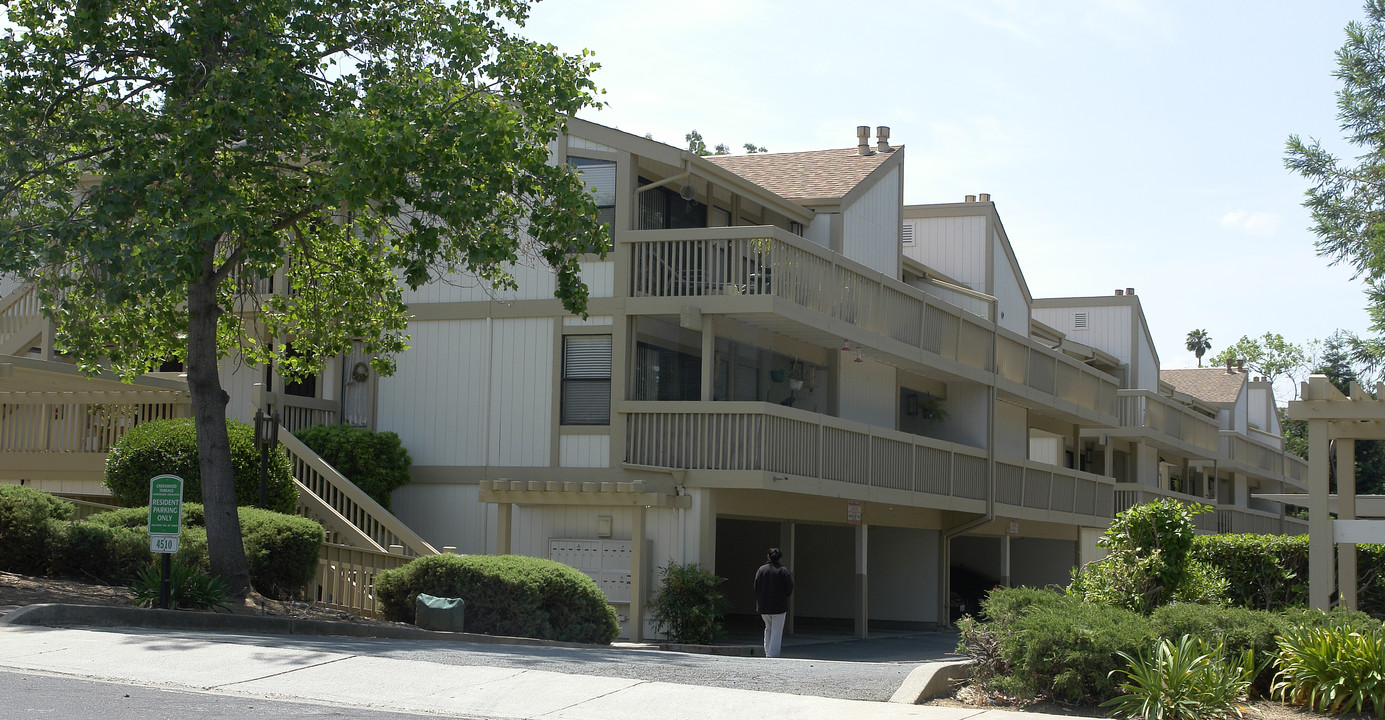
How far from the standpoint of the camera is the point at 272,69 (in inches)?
617

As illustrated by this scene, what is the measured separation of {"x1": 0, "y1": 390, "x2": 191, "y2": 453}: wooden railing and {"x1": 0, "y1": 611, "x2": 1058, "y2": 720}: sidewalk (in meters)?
10.2

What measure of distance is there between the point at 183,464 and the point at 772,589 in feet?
27.9

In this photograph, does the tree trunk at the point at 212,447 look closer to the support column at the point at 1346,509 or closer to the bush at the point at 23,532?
the bush at the point at 23,532

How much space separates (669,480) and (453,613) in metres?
→ 5.10

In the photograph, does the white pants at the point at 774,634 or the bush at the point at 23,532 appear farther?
the white pants at the point at 774,634

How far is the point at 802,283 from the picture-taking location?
866 inches

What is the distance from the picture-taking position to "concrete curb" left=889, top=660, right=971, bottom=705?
1120 cm

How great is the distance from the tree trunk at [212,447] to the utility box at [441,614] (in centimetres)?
203

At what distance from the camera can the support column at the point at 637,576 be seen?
20.5m

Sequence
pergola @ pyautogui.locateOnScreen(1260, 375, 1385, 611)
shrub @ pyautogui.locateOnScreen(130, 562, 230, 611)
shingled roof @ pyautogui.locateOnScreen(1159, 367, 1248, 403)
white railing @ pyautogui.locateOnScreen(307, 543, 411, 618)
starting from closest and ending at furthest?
1. pergola @ pyautogui.locateOnScreen(1260, 375, 1385, 611)
2. shrub @ pyautogui.locateOnScreen(130, 562, 230, 611)
3. white railing @ pyautogui.locateOnScreen(307, 543, 411, 618)
4. shingled roof @ pyautogui.locateOnScreen(1159, 367, 1248, 403)

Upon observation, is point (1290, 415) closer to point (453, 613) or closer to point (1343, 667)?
point (1343, 667)

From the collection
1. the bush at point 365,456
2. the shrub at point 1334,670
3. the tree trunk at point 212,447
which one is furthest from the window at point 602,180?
the shrub at point 1334,670

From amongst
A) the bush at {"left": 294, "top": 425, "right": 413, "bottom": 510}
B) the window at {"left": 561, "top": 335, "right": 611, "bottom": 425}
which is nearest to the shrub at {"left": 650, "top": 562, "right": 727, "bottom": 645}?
the window at {"left": 561, "top": 335, "right": 611, "bottom": 425}

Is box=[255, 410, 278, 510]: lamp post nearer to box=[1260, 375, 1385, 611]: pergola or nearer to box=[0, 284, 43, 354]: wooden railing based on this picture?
box=[0, 284, 43, 354]: wooden railing
